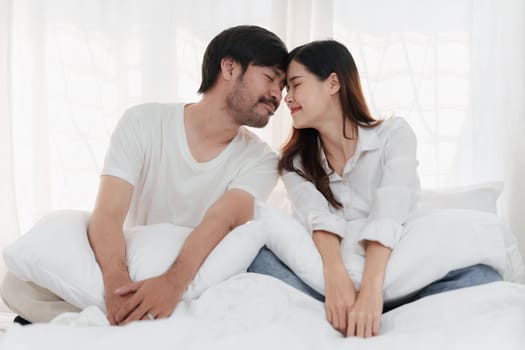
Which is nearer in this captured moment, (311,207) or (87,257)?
(87,257)

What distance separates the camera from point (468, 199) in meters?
1.83

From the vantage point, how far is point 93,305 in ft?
4.50

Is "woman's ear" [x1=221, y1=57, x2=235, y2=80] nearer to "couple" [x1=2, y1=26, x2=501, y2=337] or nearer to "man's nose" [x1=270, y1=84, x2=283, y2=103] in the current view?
"couple" [x1=2, y1=26, x2=501, y2=337]

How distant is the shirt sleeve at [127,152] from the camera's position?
1734 millimetres

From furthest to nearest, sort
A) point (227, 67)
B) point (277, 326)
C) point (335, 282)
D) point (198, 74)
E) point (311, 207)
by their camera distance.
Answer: point (198, 74) < point (227, 67) < point (311, 207) < point (335, 282) < point (277, 326)

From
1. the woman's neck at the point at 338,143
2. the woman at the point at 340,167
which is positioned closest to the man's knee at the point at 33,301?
the woman at the point at 340,167

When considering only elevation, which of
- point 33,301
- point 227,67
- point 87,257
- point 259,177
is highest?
point 227,67

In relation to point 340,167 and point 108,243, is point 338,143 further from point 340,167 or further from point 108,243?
point 108,243

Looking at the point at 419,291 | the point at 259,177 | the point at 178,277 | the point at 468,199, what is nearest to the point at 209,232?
the point at 178,277

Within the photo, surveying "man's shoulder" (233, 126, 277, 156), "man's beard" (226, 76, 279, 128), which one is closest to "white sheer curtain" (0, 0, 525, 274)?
"man's shoulder" (233, 126, 277, 156)

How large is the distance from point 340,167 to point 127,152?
63cm

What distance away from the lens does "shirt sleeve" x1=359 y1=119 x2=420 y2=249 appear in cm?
150

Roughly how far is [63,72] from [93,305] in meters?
1.25

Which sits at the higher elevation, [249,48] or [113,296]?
[249,48]
